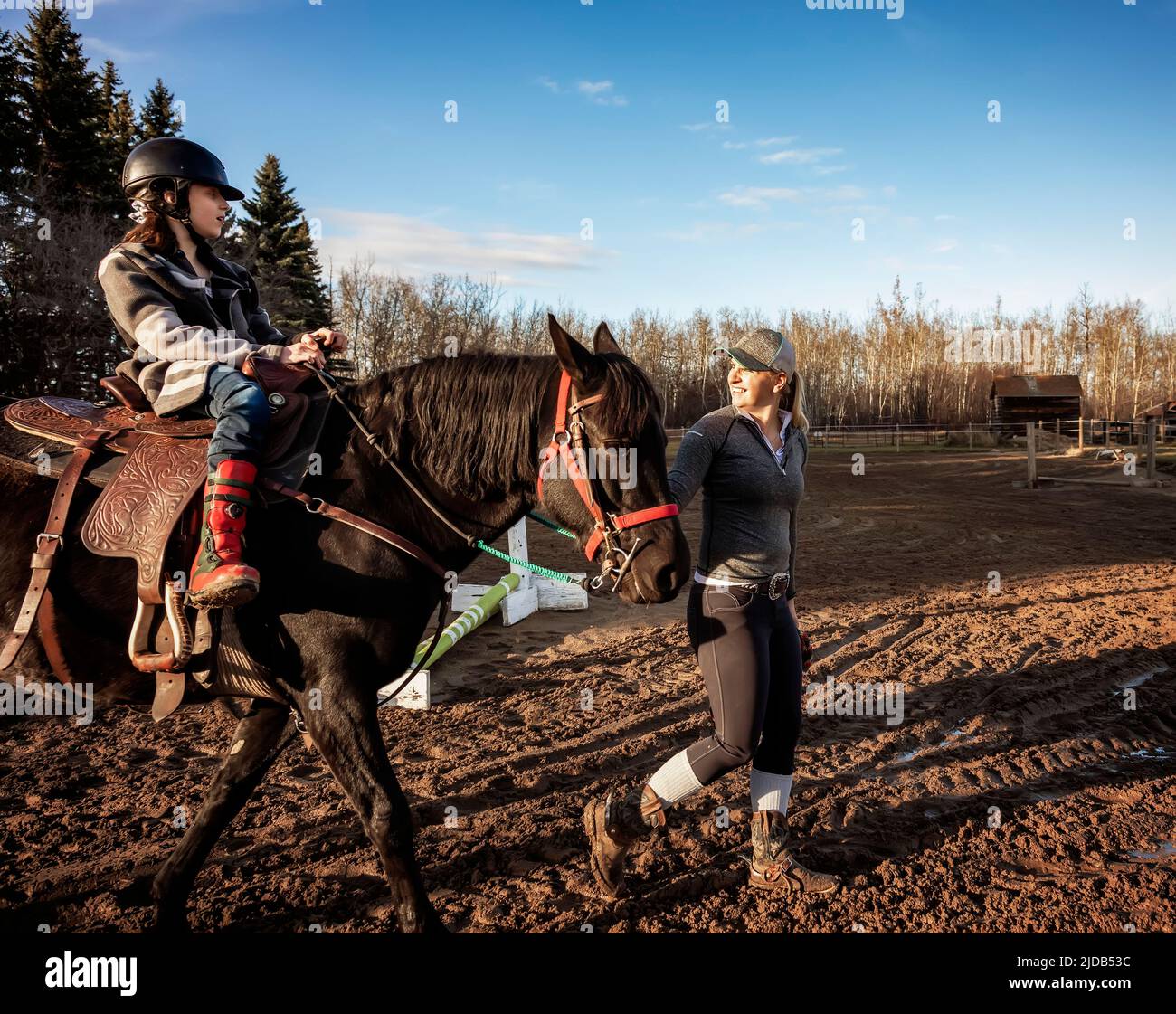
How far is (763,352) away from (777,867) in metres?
2.29

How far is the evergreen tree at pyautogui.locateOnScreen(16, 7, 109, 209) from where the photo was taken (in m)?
26.9

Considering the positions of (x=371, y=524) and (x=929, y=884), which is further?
(x=929, y=884)

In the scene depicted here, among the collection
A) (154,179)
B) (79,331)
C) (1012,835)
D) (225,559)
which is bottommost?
(1012,835)

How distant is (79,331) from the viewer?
2053 centimetres

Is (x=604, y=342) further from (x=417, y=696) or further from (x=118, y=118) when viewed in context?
(x=118, y=118)

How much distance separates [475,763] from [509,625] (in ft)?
10.2

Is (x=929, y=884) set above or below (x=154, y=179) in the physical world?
below

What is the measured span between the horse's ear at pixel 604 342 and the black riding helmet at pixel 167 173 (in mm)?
1785

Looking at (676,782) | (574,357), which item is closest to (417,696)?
(676,782)

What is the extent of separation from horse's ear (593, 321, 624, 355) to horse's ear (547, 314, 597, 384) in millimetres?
213
